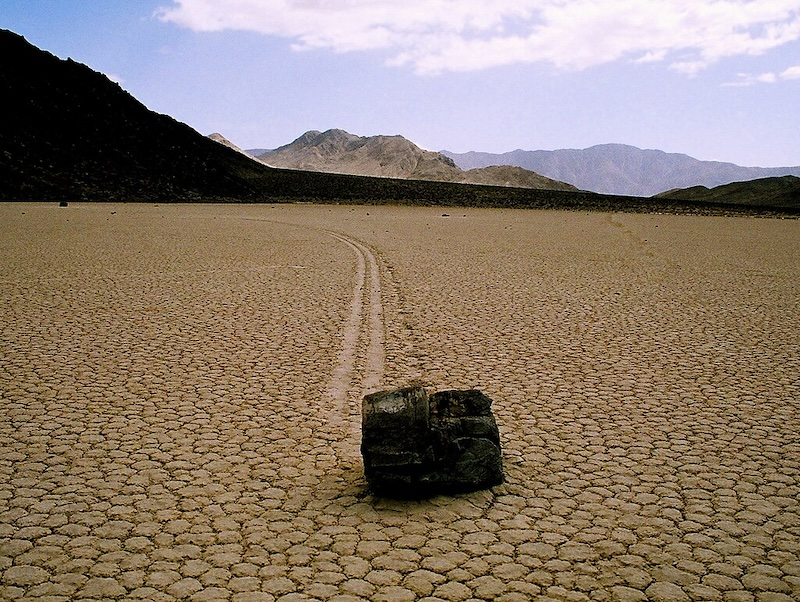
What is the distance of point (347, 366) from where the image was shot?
606 centimetres

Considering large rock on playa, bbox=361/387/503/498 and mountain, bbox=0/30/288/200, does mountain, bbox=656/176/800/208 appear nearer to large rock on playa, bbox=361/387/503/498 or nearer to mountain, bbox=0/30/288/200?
mountain, bbox=0/30/288/200

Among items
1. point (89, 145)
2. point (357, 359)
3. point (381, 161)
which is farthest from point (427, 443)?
point (381, 161)

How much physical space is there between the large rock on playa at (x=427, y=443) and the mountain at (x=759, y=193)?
7140 centimetres

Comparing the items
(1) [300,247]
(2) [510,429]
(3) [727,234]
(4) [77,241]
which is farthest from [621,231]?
(2) [510,429]

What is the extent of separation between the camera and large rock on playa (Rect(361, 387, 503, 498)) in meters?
3.37

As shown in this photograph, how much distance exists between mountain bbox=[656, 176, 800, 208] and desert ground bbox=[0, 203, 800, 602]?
221 ft

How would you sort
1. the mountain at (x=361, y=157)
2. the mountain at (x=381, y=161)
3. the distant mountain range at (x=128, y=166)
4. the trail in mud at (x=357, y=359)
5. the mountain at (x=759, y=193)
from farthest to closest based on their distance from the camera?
1. the mountain at (x=361, y=157)
2. the mountain at (x=381, y=161)
3. the mountain at (x=759, y=193)
4. the distant mountain range at (x=128, y=166)
5. the trail in mud at (x=357, y=359)

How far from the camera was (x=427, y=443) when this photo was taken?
3428 millimetres

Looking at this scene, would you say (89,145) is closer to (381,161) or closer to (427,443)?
(427,443)

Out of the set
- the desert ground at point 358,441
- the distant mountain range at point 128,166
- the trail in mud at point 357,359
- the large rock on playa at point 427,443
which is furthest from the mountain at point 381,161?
the large rock on playa at point 427,443

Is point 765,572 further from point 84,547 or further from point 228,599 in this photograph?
point 84,547

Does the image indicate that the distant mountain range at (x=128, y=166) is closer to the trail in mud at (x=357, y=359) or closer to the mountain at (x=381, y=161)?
the trail in mud at (x=357, y=359)

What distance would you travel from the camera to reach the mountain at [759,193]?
229 ft

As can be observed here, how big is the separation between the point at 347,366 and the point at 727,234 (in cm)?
2214
